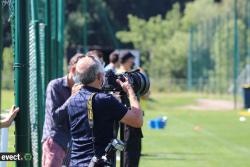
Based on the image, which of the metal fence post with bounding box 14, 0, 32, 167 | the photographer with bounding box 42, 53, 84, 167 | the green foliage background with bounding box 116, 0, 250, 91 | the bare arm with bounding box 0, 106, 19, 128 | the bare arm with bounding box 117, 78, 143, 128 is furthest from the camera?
the green foliage background with bounding box 116, 0, 250, 91

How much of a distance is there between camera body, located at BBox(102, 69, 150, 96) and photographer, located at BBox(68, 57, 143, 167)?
582 mm

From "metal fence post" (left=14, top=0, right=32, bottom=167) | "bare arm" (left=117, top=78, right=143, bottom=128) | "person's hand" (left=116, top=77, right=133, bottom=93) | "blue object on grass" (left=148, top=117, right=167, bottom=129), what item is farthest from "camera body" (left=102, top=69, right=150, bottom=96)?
"blue object on grass" (left=148, top=117, right=167, bottom=129)

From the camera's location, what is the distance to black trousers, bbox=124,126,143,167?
1141 cm

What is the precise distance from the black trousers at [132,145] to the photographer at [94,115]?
4.24m

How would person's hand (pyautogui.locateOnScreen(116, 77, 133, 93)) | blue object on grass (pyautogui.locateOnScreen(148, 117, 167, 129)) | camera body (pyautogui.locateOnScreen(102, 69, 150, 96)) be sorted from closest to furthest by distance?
person's hand (pyautogui.locateOnScreen(116, 77, 133, 93)) → camera body (pyautogui.locateOnScreen(102, 69, 150, 96)) → blue object on grass (pyautogui.locateOnScreen(148, 117, 167, 129))

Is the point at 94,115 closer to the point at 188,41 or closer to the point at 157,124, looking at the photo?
the point at 157,124

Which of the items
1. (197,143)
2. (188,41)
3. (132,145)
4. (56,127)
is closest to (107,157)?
(56,127)

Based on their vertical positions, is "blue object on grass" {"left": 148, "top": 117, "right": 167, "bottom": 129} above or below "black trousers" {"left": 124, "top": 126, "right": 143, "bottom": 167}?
below

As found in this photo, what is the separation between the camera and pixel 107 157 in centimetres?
700

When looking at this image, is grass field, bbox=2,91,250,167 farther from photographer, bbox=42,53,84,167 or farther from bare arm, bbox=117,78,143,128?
bare arm, bbox=117,78,143,128

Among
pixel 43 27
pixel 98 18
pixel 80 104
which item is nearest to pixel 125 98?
pixel 80 104

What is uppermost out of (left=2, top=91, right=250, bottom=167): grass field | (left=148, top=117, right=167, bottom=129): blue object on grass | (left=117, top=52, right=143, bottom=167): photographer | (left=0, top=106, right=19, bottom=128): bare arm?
(left=0, top=106, right=19, bottom=128): bare arm

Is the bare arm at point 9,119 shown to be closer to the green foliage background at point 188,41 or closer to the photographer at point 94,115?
the photographer at point 94,115

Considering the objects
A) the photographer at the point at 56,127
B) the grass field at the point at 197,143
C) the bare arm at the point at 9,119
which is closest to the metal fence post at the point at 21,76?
the bare arm at the point at 9,119
